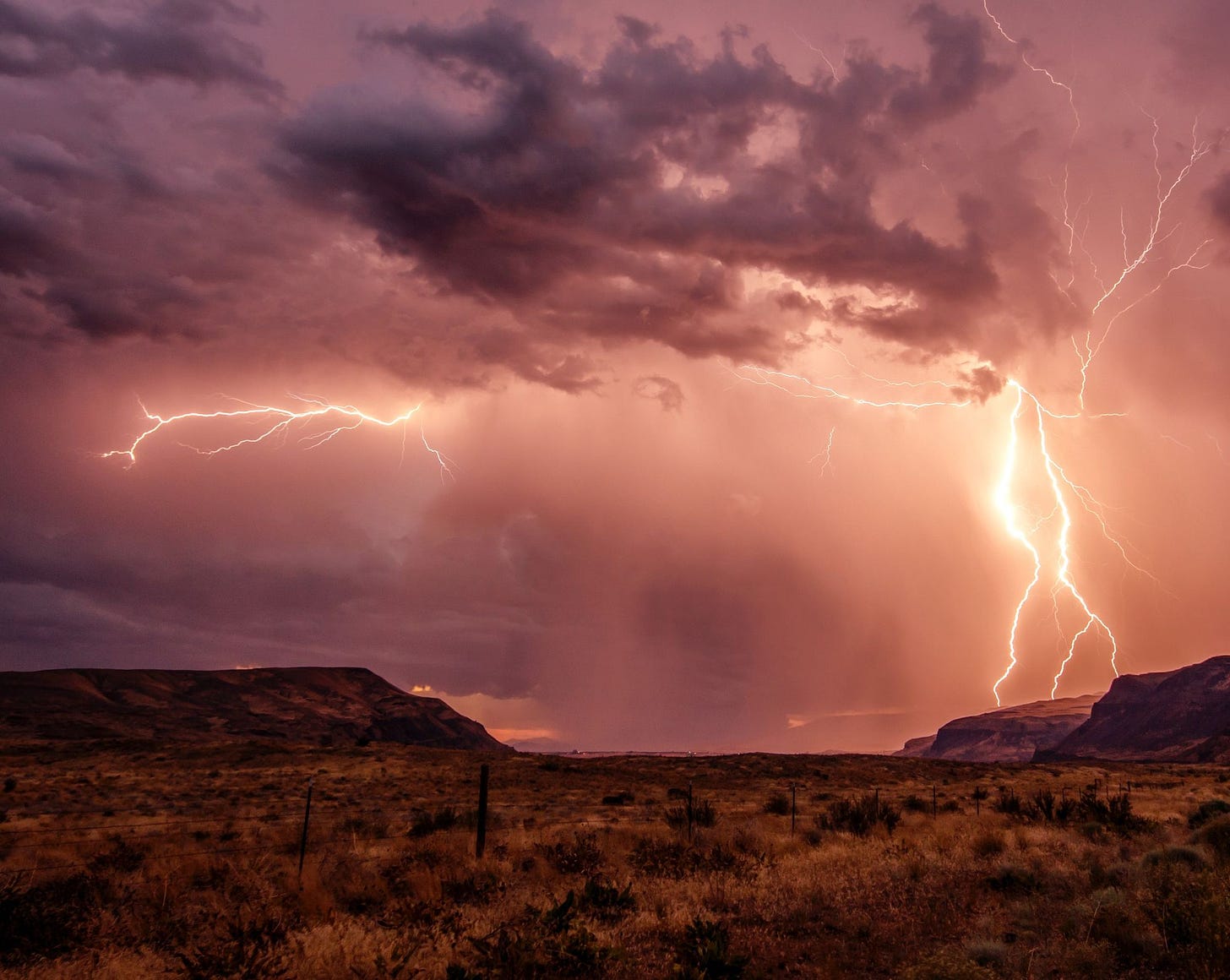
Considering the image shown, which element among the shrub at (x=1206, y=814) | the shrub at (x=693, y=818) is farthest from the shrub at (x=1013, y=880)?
the shrub at (x=1206, y=814)

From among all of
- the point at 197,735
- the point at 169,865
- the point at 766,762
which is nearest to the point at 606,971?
the point at 169,865

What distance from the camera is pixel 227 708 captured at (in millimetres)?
131625

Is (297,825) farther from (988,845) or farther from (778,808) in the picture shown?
(988,845)

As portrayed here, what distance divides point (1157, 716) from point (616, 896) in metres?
192

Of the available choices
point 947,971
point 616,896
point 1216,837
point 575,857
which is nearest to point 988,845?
point 1216,837

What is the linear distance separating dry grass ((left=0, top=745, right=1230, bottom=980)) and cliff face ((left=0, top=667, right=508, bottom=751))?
77502 mm

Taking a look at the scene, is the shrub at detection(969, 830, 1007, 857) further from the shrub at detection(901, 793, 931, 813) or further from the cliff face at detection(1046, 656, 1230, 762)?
the cliff face at detection(1046, 656, 1230, 762)

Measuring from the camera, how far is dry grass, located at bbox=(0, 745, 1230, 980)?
26.8 feet

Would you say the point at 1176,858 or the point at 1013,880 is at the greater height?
the point at 1176,858

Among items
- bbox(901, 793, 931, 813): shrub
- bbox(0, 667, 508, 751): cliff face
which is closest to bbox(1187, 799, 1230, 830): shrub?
bbox(901, 793, 931, 813): shrub

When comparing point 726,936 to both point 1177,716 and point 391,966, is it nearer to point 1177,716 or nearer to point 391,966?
point 391,966

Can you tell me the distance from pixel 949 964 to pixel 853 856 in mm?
8265

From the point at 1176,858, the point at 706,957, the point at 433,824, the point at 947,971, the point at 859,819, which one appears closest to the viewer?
the point at 947,971

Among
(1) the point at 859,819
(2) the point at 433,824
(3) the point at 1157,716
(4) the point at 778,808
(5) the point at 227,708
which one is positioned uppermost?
(1) the point at 859,819
